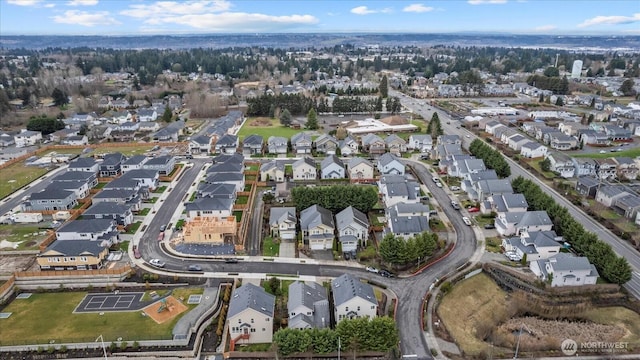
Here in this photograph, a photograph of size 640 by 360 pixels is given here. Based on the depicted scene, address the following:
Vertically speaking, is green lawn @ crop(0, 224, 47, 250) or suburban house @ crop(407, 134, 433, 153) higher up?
suburban house @ crop(407, 134, 433, 153)

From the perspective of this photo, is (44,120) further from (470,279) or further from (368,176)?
(470,279)

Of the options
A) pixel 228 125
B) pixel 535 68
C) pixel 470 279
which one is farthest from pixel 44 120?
pixel 535 68

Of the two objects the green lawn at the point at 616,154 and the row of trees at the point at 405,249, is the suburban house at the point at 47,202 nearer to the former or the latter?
the row of trees at the point at 405,249

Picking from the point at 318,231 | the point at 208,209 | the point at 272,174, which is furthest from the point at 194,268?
the point at 272,174

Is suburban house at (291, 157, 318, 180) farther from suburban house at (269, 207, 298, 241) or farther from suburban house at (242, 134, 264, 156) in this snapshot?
suburban house at (269, 207, 298, 241)

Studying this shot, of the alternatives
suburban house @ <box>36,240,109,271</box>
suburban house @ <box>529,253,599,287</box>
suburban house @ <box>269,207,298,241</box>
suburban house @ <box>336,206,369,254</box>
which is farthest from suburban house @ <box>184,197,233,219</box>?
suburban house @ <box>529,253,599,287</box>

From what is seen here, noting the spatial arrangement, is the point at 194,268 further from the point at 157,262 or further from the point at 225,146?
the point at 225,146

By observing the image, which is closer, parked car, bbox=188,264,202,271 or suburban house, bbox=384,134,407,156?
parked car, bbox=188,264,202,271
